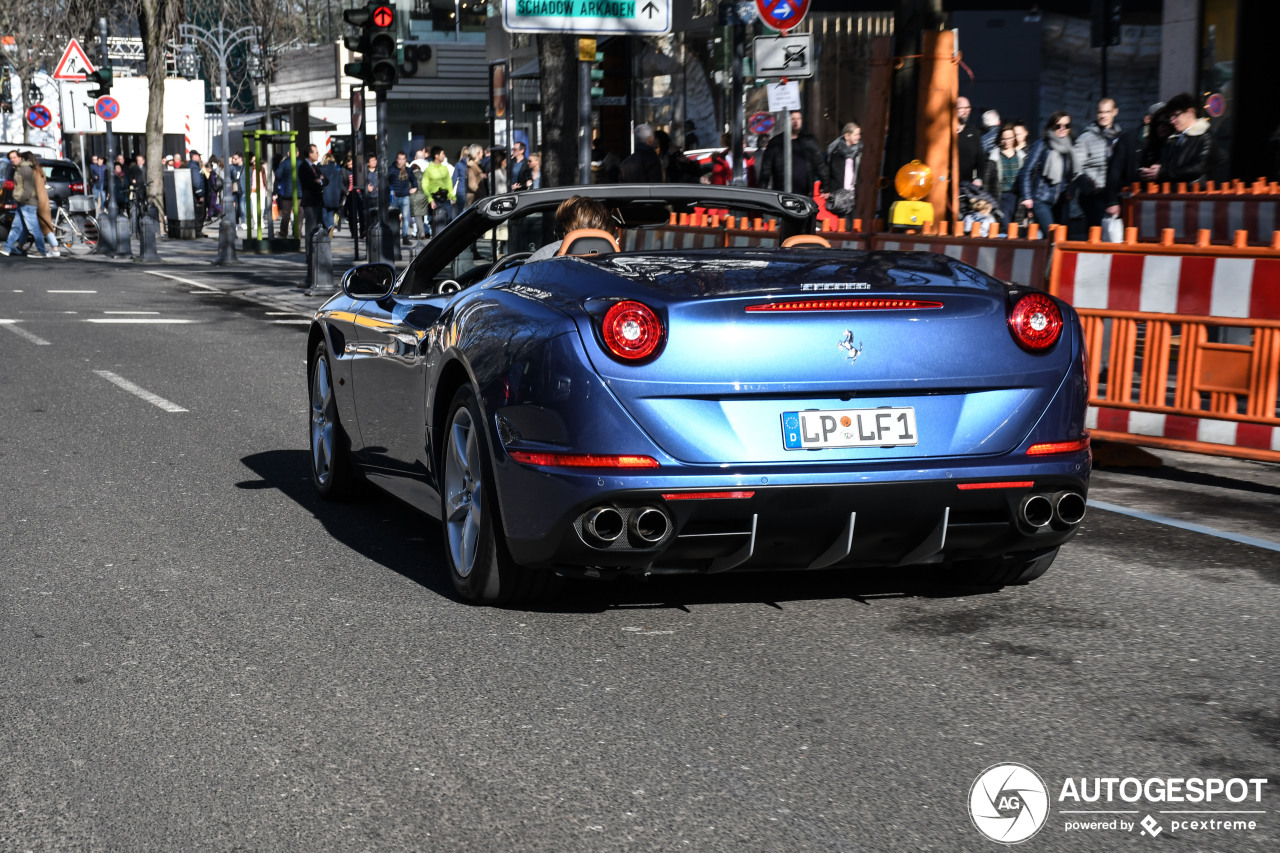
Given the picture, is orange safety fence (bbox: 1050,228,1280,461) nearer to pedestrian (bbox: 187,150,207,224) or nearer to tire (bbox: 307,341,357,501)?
tire (bbox: 307,341,357,501)

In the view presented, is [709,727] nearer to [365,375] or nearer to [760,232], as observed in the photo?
[365,375]

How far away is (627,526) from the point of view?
4.70m

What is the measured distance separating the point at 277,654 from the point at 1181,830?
2478 mm

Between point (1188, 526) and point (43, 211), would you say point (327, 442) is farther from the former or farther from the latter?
point (43, 211)

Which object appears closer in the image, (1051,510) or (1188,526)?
(1051,510)

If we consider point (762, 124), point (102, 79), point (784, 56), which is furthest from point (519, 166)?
point (784, 56)

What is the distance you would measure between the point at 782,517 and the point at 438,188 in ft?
85.2

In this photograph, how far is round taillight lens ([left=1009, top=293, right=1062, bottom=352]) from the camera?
4.94 meters

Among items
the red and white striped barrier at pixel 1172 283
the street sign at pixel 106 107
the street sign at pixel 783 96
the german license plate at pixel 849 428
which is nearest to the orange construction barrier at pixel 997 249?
the red and white striped barrier at pixel 1172 283

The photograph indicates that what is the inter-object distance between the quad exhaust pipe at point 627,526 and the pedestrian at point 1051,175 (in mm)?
12947

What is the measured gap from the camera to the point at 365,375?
665cm

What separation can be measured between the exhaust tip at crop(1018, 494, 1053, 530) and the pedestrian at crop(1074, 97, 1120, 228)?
12.6 metres

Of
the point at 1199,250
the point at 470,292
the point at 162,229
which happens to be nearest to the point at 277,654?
the point at 470,292

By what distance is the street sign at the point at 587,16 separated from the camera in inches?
599
